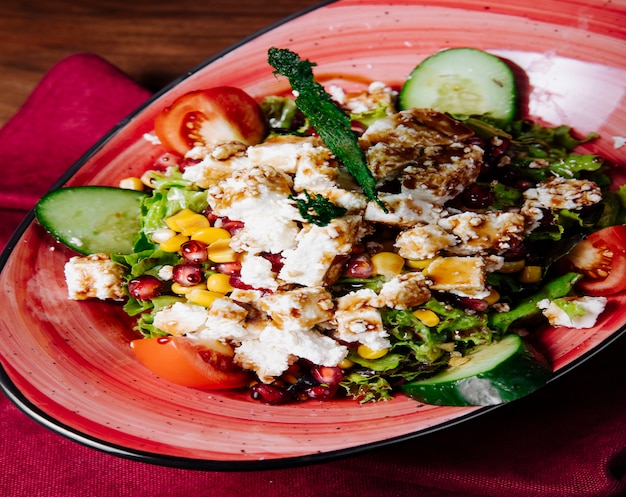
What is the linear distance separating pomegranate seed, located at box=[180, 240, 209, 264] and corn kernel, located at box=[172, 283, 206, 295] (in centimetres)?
10

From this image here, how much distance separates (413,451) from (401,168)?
3.74 ft

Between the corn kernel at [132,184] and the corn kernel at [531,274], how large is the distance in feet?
6.08

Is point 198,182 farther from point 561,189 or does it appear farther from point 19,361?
point 561,189

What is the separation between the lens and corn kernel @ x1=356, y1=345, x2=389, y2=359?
108 inches

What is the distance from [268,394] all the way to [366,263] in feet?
2.03

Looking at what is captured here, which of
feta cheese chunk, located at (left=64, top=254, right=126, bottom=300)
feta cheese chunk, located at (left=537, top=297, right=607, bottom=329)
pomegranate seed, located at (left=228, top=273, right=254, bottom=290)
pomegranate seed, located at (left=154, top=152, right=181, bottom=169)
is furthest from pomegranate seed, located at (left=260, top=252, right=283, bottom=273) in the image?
pomegranate seed, located at (left=154, top=152, right=181, bottom=169)

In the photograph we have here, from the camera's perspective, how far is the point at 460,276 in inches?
107

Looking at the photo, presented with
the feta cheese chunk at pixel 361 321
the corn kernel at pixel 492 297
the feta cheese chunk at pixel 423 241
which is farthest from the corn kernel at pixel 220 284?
the corn kernel at pixel 492 297

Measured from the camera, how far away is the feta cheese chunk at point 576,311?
8.96ft

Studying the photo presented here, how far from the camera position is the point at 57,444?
3.11m

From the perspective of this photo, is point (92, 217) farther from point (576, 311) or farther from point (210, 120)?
point (576, 311)

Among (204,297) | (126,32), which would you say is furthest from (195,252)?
(126,32)

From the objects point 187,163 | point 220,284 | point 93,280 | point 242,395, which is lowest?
point 242,395

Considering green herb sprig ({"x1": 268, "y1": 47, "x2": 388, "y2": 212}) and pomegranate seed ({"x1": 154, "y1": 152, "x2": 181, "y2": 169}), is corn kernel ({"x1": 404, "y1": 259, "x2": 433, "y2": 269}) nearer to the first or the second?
green herb sprig ({"x1": 268, "y1": 47, "x2": 388, "y2": 212})
